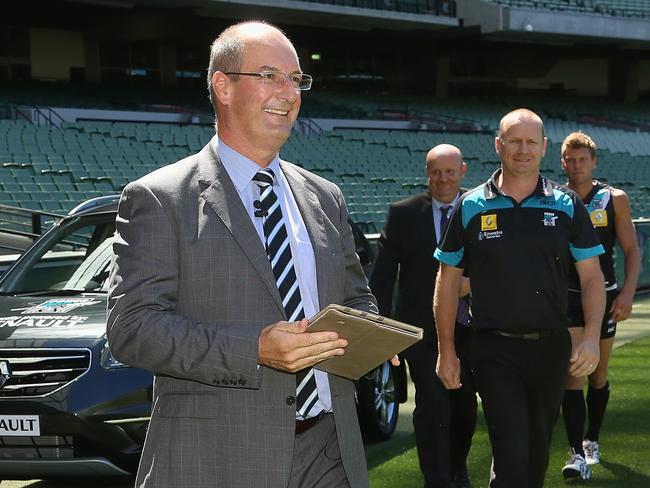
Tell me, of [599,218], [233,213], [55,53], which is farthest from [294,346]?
[55,53]

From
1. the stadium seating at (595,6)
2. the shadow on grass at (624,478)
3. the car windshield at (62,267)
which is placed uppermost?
the stadium seating at (595,6)

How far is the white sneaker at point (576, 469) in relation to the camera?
629 cm

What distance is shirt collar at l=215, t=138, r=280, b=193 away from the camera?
298 centimetres

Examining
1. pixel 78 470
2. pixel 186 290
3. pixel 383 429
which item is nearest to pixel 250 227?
pixel 186 290

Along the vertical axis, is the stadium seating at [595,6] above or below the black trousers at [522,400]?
above

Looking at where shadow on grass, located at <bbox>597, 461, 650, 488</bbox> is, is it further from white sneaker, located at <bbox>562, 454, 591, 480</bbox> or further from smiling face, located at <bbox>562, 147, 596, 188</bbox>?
smiling face, located at <bbox>562, 147, 596, 188</bbox>

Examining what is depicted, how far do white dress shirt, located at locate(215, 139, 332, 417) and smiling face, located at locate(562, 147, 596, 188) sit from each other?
3808 millimetres

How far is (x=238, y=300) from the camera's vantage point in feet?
9.13

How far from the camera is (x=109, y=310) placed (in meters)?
2.75

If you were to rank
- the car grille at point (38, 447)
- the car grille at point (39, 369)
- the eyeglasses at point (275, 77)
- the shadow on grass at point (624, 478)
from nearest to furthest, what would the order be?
the eyeglasses at point (275, 77)
the car grille at point (38, 447)
the car grille at point (39, 369)
the shadow on grass at point (624, 478)

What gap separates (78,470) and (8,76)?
36.9m

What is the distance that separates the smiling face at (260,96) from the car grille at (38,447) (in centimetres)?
303

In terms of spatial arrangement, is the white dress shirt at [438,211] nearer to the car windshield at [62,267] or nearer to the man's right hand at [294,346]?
the car windshield at [62,267]

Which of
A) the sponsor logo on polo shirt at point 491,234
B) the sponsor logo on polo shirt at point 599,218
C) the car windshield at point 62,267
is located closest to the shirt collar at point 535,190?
the sponsor logo on polo shirt at point 491,234
